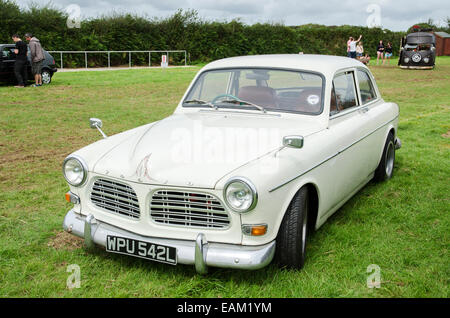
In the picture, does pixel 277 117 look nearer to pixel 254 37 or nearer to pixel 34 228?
pixel 34 228

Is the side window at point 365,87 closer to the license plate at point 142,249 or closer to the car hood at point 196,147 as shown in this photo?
the car hood at point 196,147

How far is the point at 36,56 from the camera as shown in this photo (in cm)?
1491

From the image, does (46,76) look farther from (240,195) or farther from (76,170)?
(240,195)

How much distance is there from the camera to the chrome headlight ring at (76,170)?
3.45 meters

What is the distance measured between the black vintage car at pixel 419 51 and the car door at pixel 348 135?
75.4ft

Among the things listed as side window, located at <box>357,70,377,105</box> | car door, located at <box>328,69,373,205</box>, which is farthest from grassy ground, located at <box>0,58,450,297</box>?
side window, located at <box>357,70,377,105</box>

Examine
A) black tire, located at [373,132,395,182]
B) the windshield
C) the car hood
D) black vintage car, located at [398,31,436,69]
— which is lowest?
black tire, located at [373,132,395,182]

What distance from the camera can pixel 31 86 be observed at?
15078mm

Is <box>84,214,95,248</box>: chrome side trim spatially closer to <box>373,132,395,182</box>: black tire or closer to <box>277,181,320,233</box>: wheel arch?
<box>277,181,320,233</box>: wheel arch

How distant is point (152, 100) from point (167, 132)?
30.4 feet

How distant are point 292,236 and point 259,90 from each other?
1722 mm

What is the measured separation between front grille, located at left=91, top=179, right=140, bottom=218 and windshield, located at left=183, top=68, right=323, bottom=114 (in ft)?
4.79

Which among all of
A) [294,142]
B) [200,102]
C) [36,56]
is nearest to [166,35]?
[36,56]

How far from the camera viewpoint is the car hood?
308 centimetres
